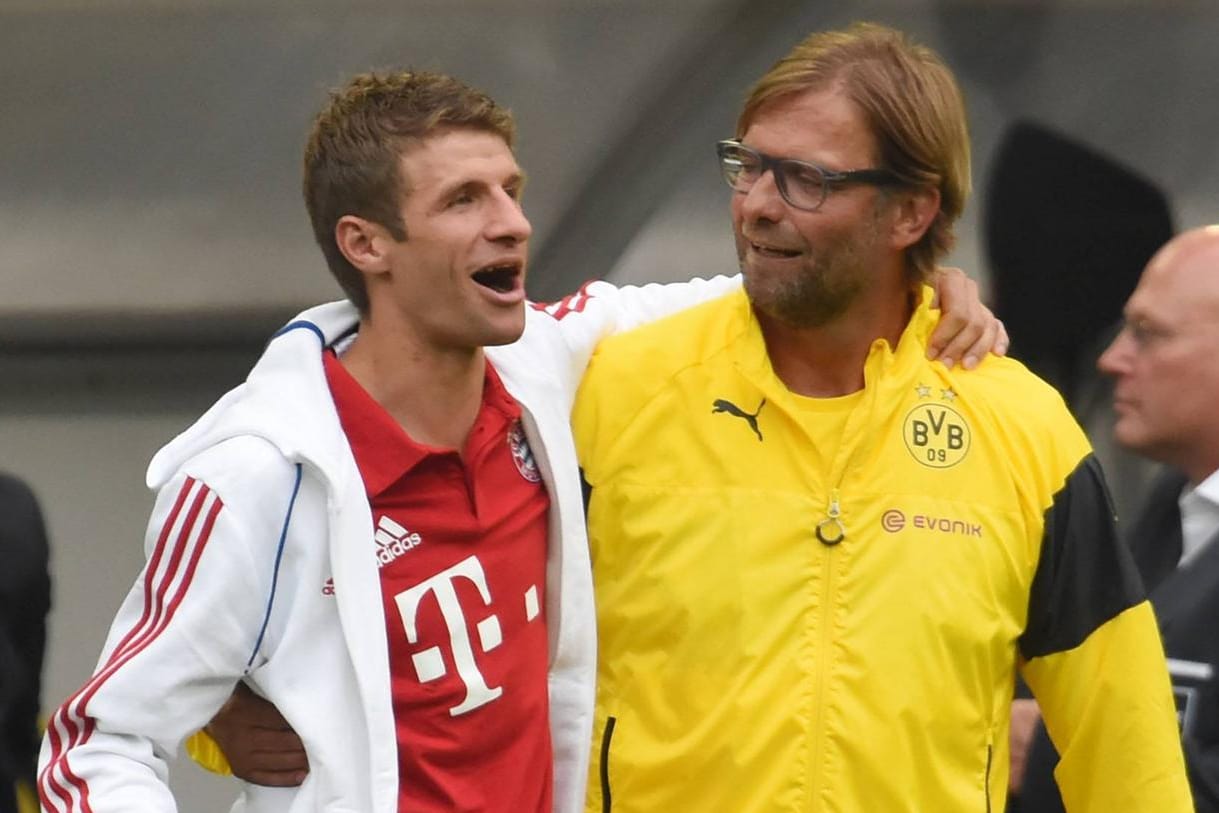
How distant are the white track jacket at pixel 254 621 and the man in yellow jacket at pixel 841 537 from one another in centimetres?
→ 44

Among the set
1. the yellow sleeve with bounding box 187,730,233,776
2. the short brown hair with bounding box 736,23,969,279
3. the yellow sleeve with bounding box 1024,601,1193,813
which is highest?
the short brown hair with bounding box 736,23,969,279

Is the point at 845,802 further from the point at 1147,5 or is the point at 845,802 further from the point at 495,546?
the point at 1147,5

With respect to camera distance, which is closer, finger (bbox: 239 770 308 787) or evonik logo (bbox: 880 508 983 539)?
finger (bbox: 239 770 308 787)

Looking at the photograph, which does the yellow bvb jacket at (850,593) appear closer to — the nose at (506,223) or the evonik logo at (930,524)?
the evonik logo at (930,524)

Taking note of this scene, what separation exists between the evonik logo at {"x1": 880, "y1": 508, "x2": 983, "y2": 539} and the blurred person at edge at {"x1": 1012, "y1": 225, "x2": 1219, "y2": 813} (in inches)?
21.3

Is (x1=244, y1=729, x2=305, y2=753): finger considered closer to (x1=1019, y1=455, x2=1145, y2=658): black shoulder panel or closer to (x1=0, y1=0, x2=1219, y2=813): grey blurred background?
(x1=1019, y1=455, x2=1145, y2=658): black shoulder panel

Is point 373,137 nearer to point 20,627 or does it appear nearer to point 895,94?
point 895,94

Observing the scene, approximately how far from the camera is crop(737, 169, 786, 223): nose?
2.84 metres

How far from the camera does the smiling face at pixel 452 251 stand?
266 cm

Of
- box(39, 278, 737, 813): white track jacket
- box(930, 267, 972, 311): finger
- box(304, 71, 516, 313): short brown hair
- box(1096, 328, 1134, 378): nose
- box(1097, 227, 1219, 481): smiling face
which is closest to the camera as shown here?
box(39, 278, 737, 813): white track jacket

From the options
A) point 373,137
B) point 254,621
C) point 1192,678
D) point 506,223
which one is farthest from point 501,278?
point 1192,678

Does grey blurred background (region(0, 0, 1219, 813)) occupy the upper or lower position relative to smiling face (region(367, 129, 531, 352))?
upper

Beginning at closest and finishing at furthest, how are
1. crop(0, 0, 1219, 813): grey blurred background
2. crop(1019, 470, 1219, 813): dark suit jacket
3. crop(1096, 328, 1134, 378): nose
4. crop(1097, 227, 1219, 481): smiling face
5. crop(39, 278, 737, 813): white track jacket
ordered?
crop(39, 278, 737, 813): white track jacket → crop(1019, 470, 1219, 813): dark suit jacket → crop(1097, 227, 1219, 481): smiling face → crop(1096, 328, 1134, 378): nose → crop(0, 0, 1219, 813): grey blurred background

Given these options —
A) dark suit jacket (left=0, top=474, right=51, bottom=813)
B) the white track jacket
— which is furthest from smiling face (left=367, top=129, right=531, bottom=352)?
dark suit jacket (left=0, top=474, right=51, bottom=813)
